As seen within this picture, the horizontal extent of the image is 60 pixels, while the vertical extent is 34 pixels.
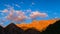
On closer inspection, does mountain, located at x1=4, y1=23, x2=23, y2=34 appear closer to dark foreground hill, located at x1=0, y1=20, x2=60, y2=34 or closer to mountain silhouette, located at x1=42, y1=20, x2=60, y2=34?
dark foreground hill, located at x1=0, y1=20, x2=60, y2=34

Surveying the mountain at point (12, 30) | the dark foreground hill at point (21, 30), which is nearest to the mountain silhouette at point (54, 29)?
the dark foreground hill at point (21, 30)

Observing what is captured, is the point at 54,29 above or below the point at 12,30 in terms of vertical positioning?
below

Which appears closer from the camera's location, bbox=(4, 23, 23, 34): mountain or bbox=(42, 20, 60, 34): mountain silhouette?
bbox=(42, 20, 60, 34): mountain silhouette

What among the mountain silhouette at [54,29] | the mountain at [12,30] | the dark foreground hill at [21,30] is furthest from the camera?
the mountain at [12,30]

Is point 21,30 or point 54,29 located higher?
point 21,30

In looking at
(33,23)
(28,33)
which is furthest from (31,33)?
(33,23)

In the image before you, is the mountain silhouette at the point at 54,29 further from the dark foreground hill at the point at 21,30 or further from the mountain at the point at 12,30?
the mountain at the point at 12,30

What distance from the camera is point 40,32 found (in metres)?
20.0

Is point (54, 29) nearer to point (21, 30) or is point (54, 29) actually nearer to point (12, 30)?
point (21, 30)

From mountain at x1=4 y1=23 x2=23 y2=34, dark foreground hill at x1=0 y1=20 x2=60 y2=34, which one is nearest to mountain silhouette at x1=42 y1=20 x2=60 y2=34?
dark foreground hill at x1=0 y1=20 x2=60 y2=34

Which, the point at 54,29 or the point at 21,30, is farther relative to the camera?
the point at 21,30

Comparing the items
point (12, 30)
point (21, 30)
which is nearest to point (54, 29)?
point (21, 30)

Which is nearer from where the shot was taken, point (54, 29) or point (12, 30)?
point (54, 29)

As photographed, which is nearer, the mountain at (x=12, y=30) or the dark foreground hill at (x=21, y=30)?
the dark foreground hill at (x=21, y=30)
